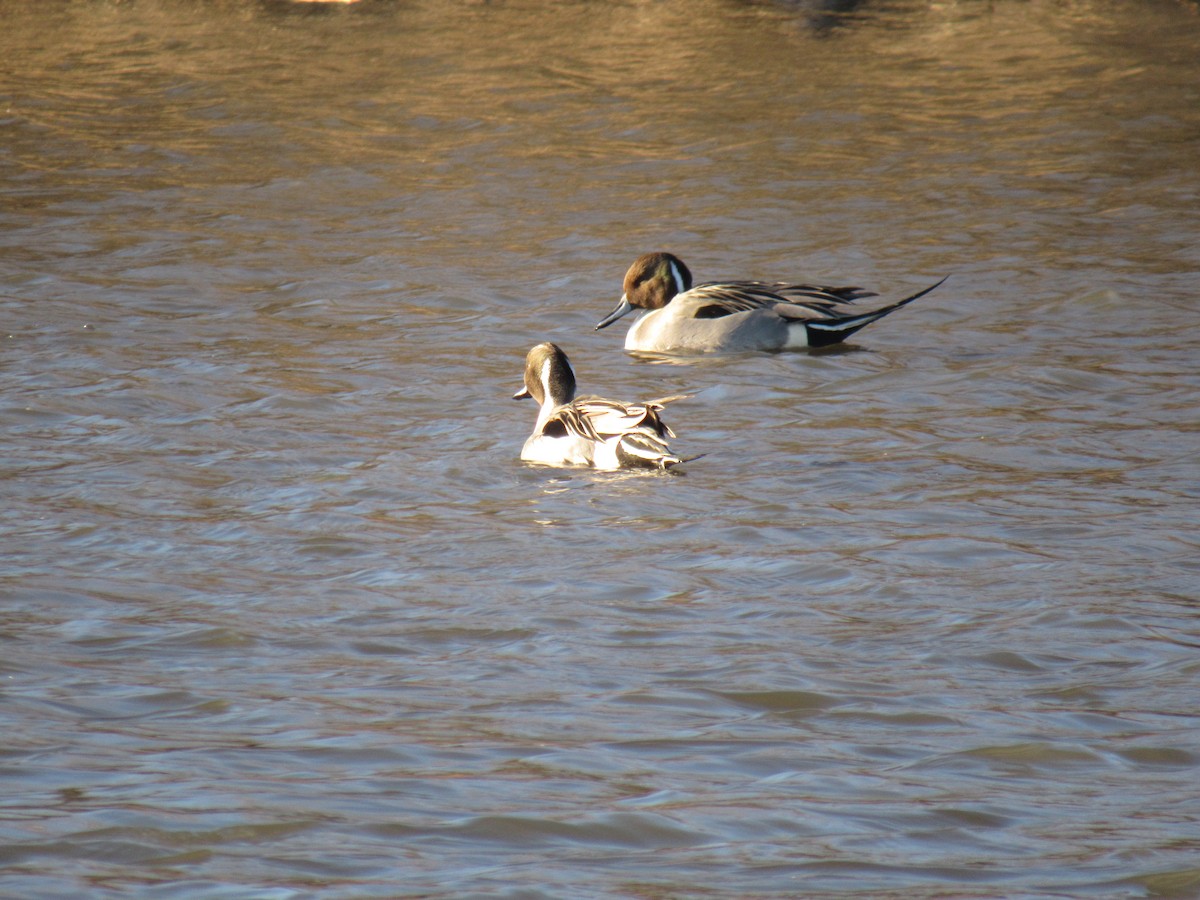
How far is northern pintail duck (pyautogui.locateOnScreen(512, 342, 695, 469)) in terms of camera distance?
25.6ft

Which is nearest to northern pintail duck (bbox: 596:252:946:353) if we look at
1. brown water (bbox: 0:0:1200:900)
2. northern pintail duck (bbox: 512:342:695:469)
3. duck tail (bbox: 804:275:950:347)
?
duck tail (bbox: 804:275:950:347)

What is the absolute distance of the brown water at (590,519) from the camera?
404cm

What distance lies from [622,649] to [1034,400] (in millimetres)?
4193

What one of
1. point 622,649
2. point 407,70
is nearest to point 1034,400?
point 622,649

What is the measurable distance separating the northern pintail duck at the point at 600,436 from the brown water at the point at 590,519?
0.13 m

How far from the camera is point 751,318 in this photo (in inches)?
419

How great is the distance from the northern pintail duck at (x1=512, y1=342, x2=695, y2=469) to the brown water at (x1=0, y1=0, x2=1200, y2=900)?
4.9 inches

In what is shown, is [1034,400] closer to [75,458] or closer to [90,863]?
[75,458]

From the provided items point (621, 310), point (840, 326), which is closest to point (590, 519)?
point (840, 326)

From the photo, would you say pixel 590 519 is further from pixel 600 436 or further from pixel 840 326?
pixel 840 326

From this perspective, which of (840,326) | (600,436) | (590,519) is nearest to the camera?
(590,519)

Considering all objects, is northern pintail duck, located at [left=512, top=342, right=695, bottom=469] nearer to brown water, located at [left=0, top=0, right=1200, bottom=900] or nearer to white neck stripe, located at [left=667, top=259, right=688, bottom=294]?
brown water, located at [left=0, top=0, right=1200, bottom=900]

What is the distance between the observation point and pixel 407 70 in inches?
810

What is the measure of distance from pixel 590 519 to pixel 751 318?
373cm
